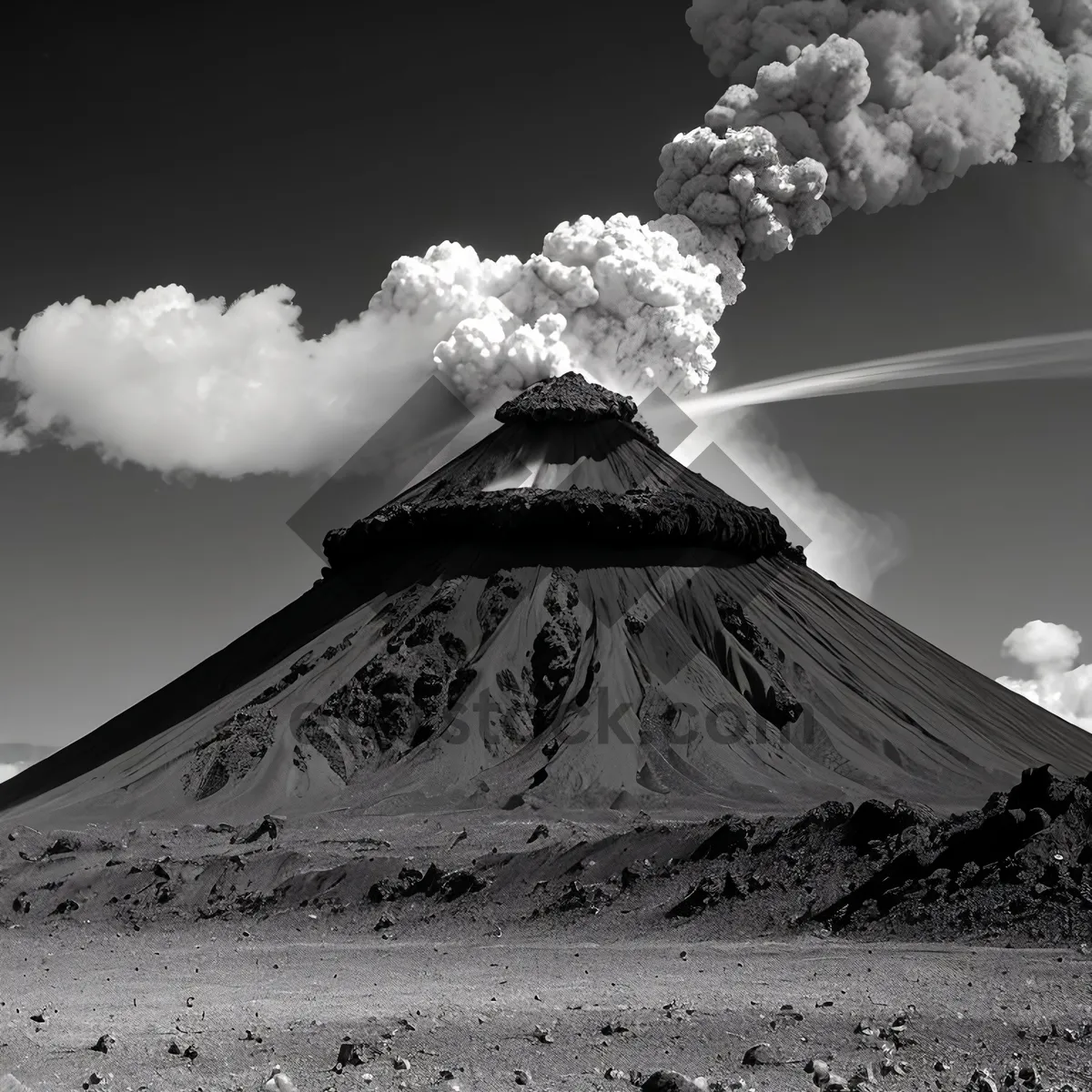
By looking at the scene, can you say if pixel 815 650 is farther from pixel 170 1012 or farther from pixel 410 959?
pixel 170 1012

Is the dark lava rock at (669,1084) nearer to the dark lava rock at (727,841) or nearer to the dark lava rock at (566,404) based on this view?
the dark lava rock at (727,841)

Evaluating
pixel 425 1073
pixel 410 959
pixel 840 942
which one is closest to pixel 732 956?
pixel 840 942

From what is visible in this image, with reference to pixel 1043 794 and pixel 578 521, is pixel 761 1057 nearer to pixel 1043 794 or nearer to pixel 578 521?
pixel 1043 794

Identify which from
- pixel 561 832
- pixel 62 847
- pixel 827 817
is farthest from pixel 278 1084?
pixel 62 847

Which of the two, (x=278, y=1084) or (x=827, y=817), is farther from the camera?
(x=827, y=817)

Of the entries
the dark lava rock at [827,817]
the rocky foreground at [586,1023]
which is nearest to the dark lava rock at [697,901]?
the rocky foreground at [586,1023]

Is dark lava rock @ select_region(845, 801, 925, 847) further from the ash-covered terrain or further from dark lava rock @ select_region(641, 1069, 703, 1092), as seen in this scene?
dark lava rock @ select_region(641, 1069, 703, 1092)
